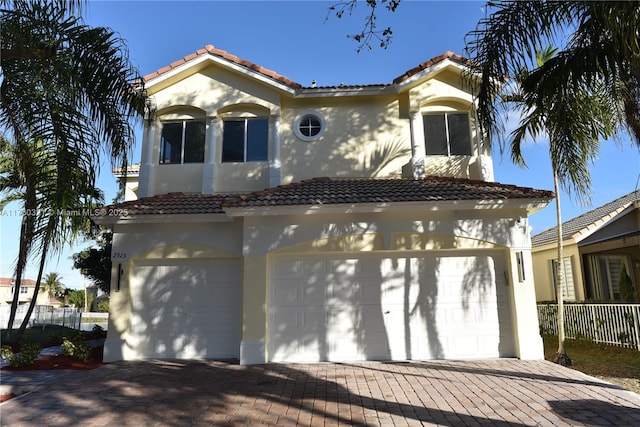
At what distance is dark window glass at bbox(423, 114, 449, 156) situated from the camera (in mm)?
12977

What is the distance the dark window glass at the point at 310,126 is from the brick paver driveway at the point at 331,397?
23.5ft

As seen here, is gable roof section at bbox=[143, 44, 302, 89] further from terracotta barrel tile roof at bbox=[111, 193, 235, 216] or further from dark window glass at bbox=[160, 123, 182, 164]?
terracotta barrel tile roof at bbox=[111, 193, 235, 216]

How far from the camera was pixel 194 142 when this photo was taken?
1323 centimetres

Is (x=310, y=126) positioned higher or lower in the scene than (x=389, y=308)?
higher

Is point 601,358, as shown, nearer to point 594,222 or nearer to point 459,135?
point 459,135

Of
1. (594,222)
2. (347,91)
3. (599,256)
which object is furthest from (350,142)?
(599,256)

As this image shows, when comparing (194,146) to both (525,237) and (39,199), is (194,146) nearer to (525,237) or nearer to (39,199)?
(39,199)

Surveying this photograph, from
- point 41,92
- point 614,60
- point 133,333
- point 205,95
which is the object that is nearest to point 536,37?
point 614,60

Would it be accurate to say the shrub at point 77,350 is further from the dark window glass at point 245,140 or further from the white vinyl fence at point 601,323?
the white vinyl fence at point 601,323

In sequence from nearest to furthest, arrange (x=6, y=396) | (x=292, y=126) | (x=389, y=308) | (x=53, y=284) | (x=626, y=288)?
(x=6, y=396)
(x=389, y=308)
(x=292, y=126)
(x=626, y=288)
(x=53, y=284)

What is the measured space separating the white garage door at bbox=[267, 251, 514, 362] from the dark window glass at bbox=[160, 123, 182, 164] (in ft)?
17.7

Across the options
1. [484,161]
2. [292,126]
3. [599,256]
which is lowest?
[599,256]

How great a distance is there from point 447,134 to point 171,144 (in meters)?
8.48

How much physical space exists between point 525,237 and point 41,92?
9446 millimetres
